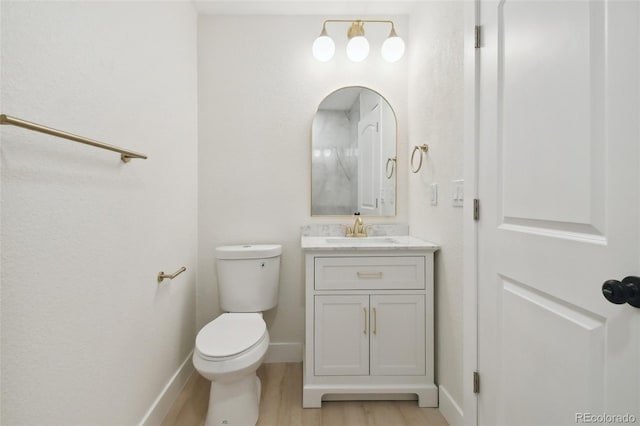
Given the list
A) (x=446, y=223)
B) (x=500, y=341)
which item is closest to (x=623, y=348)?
(x=500, y=341)

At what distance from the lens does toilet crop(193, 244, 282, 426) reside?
4.61 feet

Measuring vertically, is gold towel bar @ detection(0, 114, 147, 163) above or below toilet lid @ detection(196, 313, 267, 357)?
above

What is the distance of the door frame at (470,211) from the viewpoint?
126cm

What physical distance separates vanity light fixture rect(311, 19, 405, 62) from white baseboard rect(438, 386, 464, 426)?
197 cm

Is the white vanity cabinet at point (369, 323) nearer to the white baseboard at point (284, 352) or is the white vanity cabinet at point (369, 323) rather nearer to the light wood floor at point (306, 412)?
the light wood floor at point (306, 412)

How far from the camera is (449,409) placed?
154cm

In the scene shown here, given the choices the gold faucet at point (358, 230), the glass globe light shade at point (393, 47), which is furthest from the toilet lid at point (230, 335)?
the glass globe light shade at point (393, 47)

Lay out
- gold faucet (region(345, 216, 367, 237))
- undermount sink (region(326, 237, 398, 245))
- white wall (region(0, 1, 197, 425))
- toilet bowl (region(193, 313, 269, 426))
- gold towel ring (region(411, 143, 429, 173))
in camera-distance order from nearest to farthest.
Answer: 1. white wall (region(0, 1, 197, 425))
2. toilet bowl (region(193, 313, 269, 426))
3. gold towel ring (region(411, 143, 429, 173))
4. undermount sink (region(326, 237, 398, 245))
5. gold faucet (region(345, 216, 367, 237))

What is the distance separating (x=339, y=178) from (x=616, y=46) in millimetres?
1629

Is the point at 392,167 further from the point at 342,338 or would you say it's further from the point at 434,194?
the point at 342,338

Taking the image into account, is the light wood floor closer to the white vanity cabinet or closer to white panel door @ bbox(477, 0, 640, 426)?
the white vanity cabinet

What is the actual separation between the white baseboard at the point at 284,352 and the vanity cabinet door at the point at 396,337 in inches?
27.8

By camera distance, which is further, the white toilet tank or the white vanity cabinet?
the white toilet tank

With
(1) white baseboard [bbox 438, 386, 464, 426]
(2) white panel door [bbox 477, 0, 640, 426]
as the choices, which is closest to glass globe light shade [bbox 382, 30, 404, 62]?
(2) white panel door [bbox 477, 0, 640, 426]
